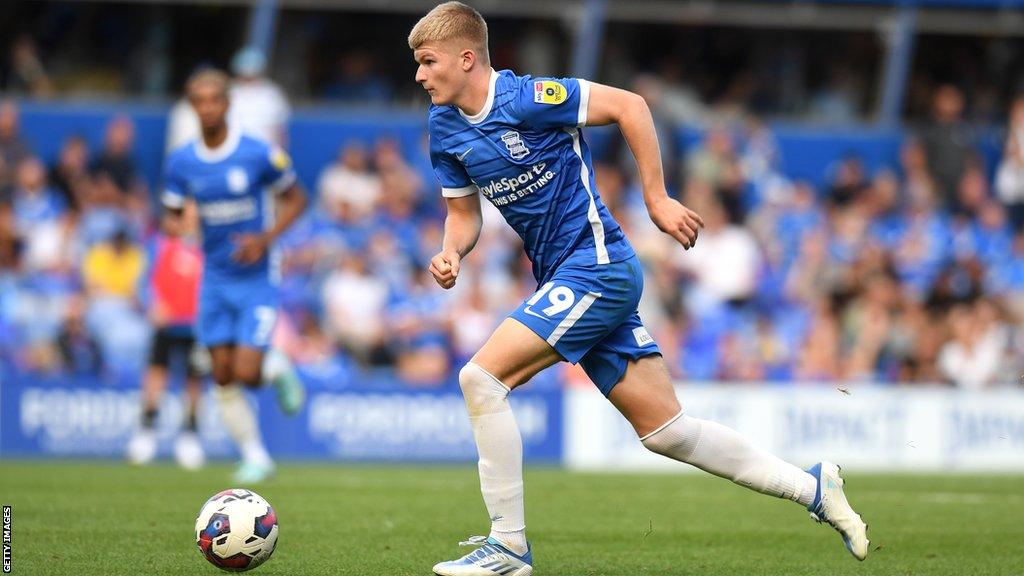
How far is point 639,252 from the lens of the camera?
57.8 ft

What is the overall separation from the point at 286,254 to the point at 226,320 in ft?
19.4

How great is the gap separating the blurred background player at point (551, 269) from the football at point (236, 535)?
79 centimetres

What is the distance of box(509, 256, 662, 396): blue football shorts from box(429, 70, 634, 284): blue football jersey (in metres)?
0.09

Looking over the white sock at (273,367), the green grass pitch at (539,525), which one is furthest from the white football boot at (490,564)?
the white sock at (273,367)

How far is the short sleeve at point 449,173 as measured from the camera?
639 cm

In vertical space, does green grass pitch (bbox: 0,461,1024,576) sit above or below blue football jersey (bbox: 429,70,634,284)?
below

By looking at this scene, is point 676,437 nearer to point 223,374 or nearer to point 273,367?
point 223,374

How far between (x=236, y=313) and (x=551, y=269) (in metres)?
5.24

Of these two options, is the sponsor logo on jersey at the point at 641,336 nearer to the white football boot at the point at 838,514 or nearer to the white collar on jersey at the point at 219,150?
the white football boot at the point at 838,514

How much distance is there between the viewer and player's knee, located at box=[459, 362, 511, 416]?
604 cm

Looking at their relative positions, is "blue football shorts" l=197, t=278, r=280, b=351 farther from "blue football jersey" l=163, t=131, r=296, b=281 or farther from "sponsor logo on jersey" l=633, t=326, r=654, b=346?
"sponsor logo on jersey" l=633, t=326, r=654, b=346

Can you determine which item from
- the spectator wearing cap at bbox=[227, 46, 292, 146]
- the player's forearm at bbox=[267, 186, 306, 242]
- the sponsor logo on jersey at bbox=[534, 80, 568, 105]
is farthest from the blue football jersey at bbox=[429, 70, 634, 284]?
the spectator wearing cap at bbox=[227, 46, 292, 146]

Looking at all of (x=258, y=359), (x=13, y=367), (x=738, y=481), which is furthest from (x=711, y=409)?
(x=738, y=481)

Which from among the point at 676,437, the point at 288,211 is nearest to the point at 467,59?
the point at 676,437
